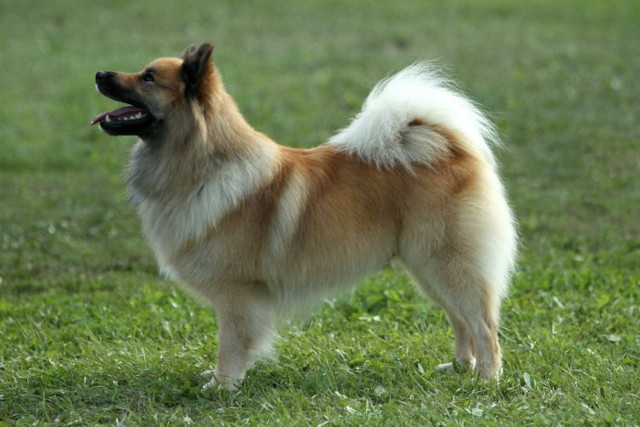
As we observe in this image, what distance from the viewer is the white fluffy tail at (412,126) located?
4953mm

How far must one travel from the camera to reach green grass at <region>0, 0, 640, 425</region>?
466 centimetres

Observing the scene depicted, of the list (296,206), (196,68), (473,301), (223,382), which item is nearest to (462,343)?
(473,301)

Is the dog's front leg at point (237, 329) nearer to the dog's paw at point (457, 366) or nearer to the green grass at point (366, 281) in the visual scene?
the green grass at point (366, 281)

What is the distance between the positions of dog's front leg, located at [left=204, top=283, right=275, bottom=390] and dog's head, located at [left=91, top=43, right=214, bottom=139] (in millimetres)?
996

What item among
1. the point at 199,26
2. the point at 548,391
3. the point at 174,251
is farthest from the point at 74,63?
the point at 548,391

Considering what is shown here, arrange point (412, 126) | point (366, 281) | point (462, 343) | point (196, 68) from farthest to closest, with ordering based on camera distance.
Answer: point (366, 281) → point (462, 343) → point (412, 126) → point (196, 68)

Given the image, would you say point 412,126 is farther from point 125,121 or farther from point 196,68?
point 125,121

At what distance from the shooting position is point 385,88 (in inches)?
201

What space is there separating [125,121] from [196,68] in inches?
18.8

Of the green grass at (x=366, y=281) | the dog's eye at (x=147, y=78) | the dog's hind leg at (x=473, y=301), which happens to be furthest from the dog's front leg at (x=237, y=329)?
the dog's eye at (x=147, y=78)

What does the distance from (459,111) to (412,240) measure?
2.62 feet

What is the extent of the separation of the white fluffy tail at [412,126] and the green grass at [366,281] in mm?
1201

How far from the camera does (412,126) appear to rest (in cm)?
502

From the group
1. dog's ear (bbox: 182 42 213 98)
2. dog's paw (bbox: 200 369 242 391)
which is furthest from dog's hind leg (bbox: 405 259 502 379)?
dog's ear (bbox: 182 42 213 98)
